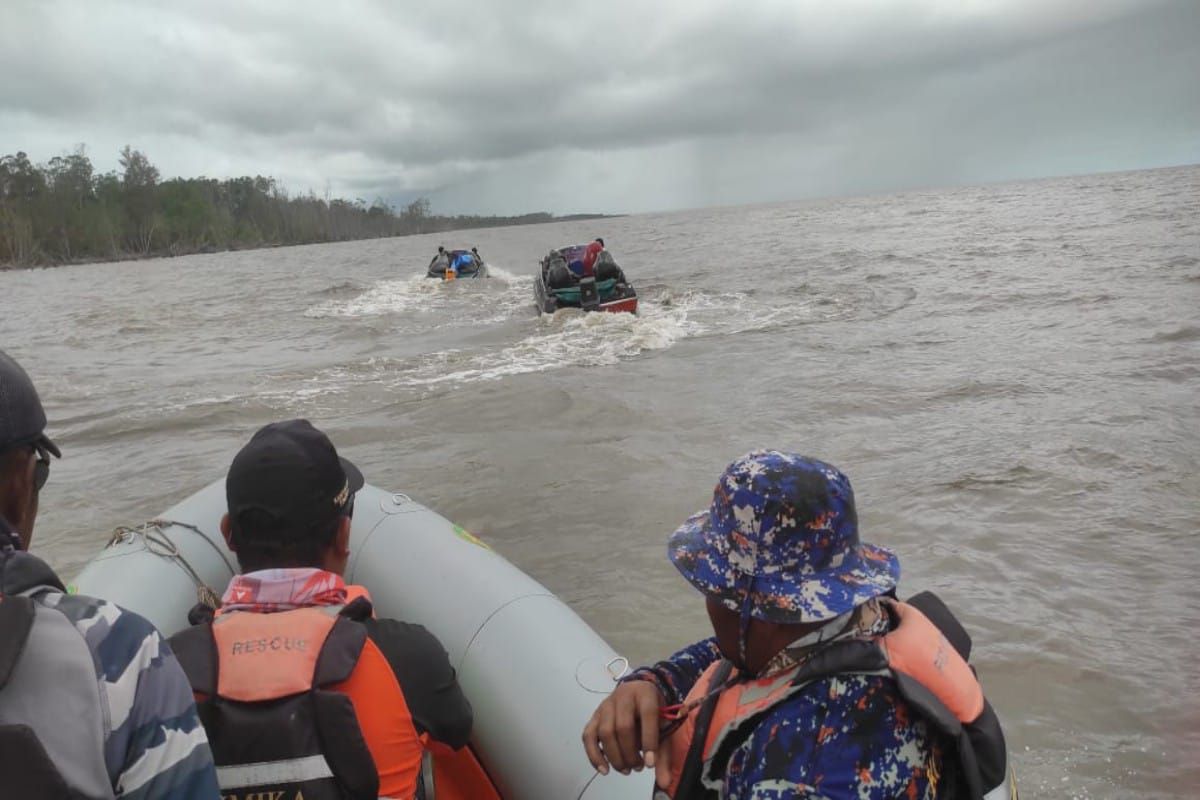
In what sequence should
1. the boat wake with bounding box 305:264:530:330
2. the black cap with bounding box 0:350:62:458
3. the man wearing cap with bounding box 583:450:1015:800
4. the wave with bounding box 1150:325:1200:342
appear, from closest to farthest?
1. the man wearing cap with bounding box 583:450:1015:800
2. the black cap with bounding box 0:350:62:458
3. the wave with bounding box 1150:325:1200:342
4. the boat wake with bounding box 305:264:530:330

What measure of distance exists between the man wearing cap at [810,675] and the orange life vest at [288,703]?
583 mm

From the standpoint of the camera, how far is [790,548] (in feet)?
3.67

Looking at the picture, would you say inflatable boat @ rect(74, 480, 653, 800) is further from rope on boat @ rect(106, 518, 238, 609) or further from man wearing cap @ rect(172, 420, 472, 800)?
man wearing cap @ rect(172, 420, 472, 800)

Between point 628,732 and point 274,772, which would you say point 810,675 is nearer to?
point 628,732

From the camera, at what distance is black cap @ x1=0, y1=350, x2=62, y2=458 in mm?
1143

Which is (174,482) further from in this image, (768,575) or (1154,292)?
(1154,292)

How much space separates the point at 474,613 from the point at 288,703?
129cm

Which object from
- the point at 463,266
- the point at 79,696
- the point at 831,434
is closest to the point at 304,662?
the point at 79,696

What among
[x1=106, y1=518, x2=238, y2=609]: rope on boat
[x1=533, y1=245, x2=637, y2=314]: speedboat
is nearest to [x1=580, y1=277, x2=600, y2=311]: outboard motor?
[x1=533, y1=245, x2=637, y2=314]: speedboat

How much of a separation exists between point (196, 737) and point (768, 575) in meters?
0.84

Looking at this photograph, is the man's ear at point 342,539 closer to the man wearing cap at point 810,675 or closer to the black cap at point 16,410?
the black cap at point 16,410

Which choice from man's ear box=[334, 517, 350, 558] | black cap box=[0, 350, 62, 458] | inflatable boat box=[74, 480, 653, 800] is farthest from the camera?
inflatable boat box=[74, 480, 653, 800]

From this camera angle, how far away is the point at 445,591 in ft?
9.29

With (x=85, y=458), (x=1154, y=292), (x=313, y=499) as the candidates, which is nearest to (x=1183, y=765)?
(x=313, y=499)
